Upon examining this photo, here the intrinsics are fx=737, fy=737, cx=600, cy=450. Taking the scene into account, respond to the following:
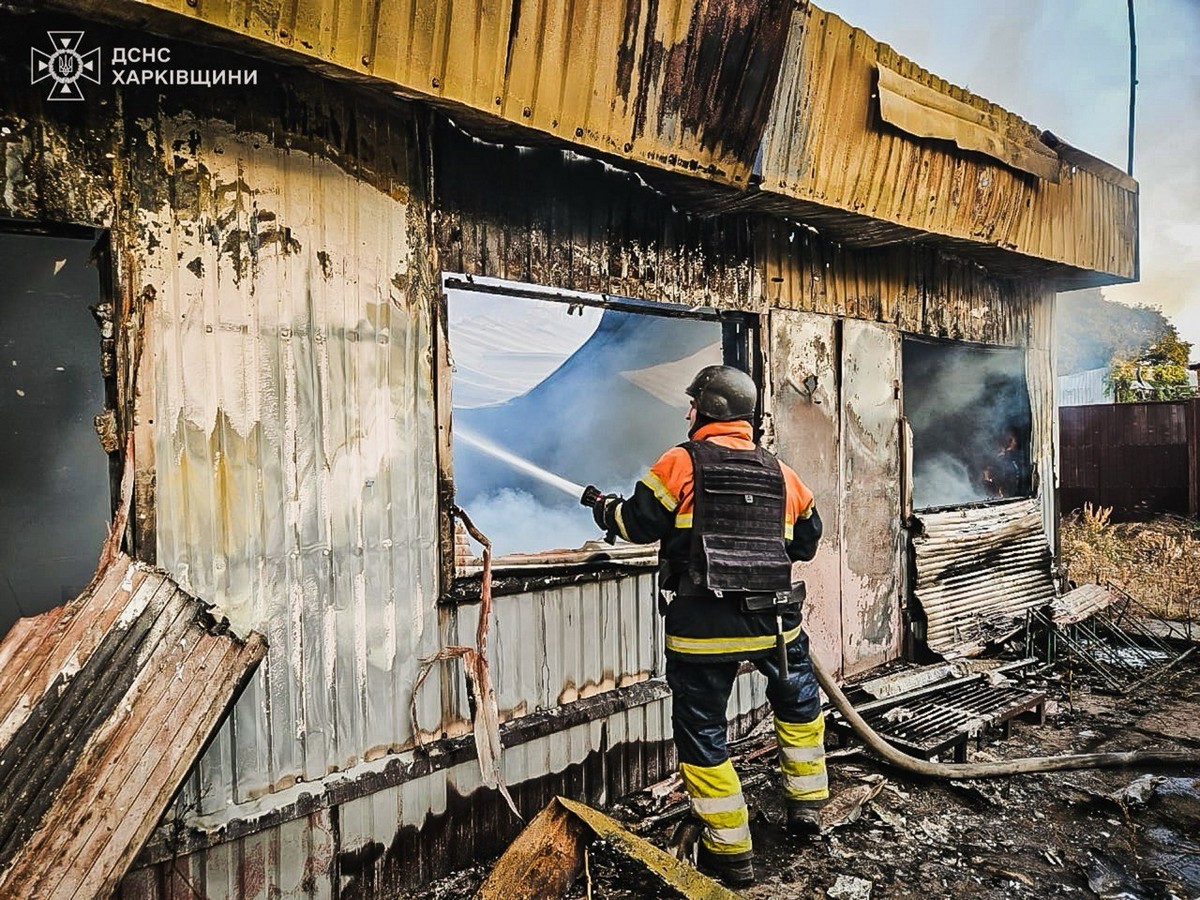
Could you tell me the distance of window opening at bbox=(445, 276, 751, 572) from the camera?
426 centimetres

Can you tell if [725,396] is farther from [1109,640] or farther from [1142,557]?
[1142,557]

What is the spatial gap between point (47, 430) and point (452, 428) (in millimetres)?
3230

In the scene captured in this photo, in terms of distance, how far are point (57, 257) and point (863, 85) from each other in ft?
16.6

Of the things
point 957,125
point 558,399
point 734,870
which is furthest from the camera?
point 558,399

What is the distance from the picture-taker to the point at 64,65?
238 centimetres

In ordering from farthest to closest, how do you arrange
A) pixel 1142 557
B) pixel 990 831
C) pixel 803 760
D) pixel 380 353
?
pixel 1142 557 → pixel 990 831 → pixel 803 760 → pixel 380 353

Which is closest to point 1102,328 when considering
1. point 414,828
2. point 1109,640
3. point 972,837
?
point 1109,640

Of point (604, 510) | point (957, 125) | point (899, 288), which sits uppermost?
point (957, 125)

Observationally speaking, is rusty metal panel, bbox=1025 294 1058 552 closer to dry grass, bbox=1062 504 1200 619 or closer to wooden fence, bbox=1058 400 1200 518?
dry grass, bbox=1062 504 1200 619

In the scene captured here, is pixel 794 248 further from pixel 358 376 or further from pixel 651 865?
pixel 651 865

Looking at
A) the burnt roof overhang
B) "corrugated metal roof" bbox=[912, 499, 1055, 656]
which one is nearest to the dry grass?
"corrugated metal roof" bbox=[912, 499, 1055, 656]

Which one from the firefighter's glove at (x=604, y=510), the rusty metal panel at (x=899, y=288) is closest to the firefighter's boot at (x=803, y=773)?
the firefighter's glove at (x=604, y=510)

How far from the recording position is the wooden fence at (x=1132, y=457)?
1296 cm

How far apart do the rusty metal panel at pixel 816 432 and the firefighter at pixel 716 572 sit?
1.55m
